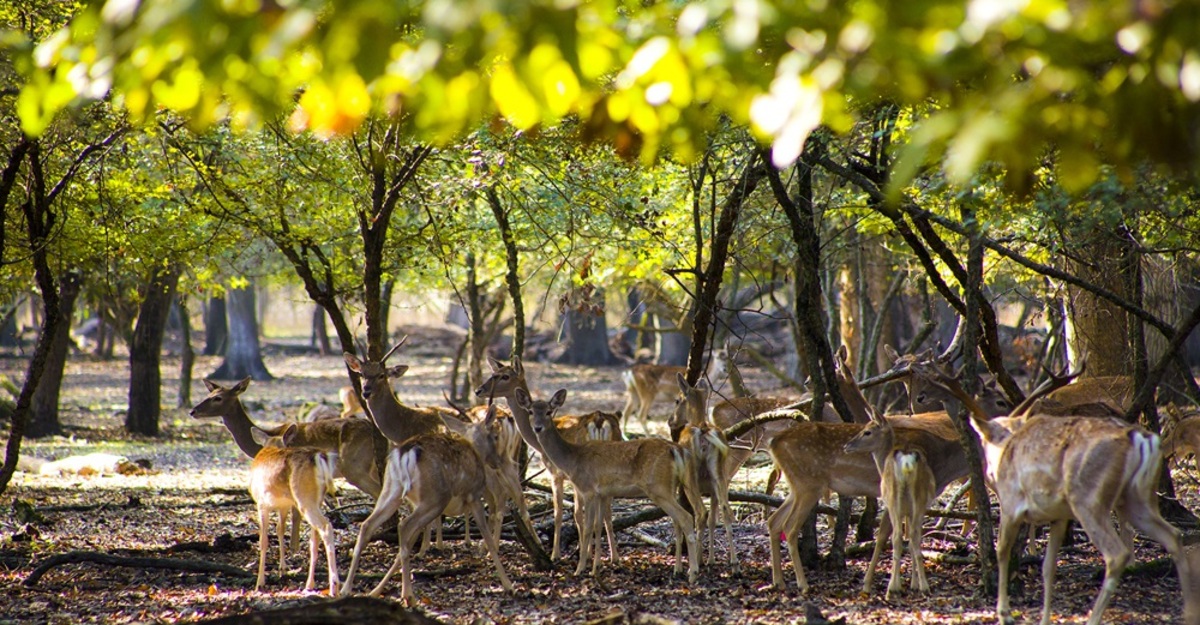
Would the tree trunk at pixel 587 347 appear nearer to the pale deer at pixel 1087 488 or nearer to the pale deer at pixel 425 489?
the pale deer at pixel 425 489

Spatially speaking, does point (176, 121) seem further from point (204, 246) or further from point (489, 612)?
point (489, 612)

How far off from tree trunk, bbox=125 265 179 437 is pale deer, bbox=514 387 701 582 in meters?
11.1

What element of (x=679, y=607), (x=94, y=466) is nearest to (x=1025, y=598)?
(x=679, y=607)

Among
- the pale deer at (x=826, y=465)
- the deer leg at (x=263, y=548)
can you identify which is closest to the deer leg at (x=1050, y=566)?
the pale deer at (x=826, y=465)

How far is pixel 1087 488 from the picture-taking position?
5609mm

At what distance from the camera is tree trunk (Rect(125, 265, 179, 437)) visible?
58.5 ft

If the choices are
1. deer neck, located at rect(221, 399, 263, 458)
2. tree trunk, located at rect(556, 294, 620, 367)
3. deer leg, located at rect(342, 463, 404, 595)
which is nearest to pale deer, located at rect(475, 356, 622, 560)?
deer leg, located at rect(342, 463, 404, 595)

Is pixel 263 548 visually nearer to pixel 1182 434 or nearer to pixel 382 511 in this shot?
pixel 382 511

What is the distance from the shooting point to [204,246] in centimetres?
Result: 1012

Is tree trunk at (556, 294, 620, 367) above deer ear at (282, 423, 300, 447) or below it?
above

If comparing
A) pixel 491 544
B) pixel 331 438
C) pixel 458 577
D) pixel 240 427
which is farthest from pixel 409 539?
pixel 240 427

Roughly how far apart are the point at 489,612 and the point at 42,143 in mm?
4875

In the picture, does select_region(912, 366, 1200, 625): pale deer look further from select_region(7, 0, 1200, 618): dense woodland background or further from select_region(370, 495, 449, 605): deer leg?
select_region(370, 495, 449, 605): deer leg

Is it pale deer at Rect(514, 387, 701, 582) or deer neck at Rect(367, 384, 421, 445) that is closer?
pale deer at Rect(514, 387, 701, 582)
